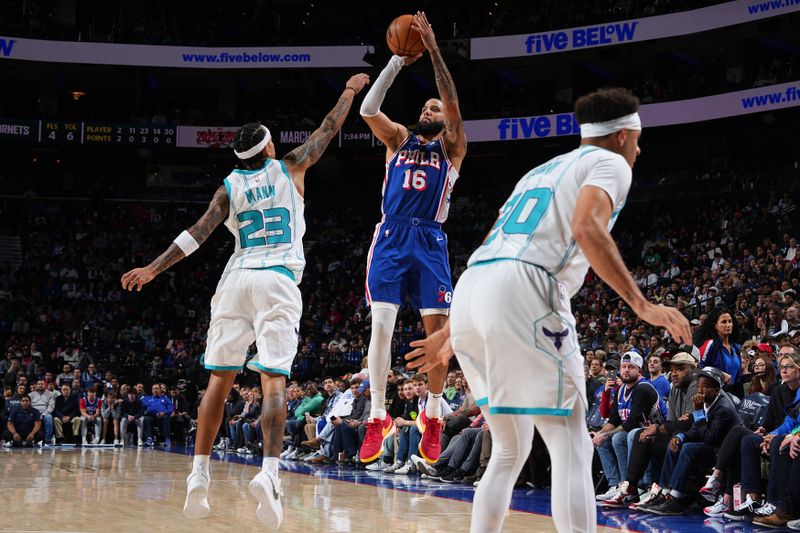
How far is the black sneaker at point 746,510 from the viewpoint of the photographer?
8500 millimetres

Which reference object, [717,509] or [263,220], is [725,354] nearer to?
[717,509]

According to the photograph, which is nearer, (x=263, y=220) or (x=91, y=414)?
(x=263, y=220)

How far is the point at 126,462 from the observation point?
14352mm

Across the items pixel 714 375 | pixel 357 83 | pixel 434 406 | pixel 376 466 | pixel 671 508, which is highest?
pixel 357 83

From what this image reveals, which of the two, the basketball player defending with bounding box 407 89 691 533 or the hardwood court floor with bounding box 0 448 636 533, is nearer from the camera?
the basketball player defending with bounding box 407 89 691 533

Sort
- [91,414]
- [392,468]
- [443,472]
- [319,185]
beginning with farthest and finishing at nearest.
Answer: [319,185], [91,414], [392,468], [443,472]

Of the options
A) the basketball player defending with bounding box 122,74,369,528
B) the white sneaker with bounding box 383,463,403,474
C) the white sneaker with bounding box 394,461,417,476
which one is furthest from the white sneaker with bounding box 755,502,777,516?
the white sneaker with bounding box 383,463,403,474

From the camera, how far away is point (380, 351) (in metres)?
6.83

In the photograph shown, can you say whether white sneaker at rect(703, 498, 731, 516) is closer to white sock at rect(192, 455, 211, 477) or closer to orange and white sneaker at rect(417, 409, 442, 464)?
orange and white sneaker at rect(417, 409, 442, 464)

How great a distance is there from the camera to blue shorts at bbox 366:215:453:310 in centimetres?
671

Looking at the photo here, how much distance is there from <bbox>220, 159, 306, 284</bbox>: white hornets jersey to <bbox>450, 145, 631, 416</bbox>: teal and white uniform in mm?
2656

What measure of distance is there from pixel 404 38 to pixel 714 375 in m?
4.82

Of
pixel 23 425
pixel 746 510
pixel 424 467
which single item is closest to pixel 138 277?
pixel 746 510

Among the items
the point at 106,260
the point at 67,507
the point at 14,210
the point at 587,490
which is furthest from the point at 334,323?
the point at 587,490
